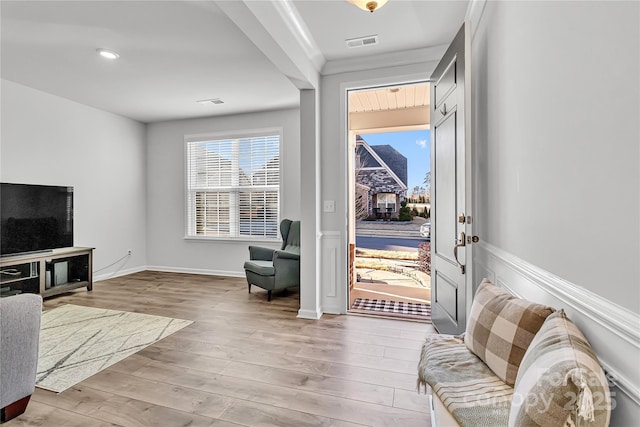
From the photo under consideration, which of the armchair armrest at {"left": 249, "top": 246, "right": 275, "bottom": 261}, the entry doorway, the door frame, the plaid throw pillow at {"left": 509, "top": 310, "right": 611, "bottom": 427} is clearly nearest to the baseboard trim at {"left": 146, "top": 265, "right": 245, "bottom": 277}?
the armchair armrest at {"left": 249, "top": 246, "right": 275, "bottom": 261}

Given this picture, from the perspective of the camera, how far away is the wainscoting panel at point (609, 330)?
71 centimetres

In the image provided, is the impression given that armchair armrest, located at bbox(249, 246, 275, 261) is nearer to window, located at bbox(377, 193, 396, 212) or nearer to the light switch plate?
the light switch plate

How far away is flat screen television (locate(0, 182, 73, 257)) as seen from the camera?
3.46 m

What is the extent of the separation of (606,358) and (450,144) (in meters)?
1.69

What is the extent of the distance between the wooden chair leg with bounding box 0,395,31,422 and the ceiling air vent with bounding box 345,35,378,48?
3.39m

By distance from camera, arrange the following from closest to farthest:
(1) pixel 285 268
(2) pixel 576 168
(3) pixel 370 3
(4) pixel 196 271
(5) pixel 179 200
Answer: (2) pixel 576 168, (3) pixel 370 3, (1) pixel 285 268, (4) pixel 196 271, (5) pixel 179 200

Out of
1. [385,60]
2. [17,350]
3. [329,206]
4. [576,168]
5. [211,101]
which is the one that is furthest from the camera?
[211,101]

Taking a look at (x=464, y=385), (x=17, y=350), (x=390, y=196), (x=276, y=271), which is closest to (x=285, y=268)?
(x=276, y=271)

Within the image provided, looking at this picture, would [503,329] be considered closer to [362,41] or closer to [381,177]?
[362,41]

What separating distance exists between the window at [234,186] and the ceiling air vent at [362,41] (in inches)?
90.5

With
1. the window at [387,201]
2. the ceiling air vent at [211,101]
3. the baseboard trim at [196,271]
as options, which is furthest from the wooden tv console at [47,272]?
the window at [387,201]

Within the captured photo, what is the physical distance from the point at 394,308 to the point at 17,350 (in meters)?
3.14

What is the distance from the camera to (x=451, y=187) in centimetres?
223

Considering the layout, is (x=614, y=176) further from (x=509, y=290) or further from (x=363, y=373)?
(x=363, y=373)
